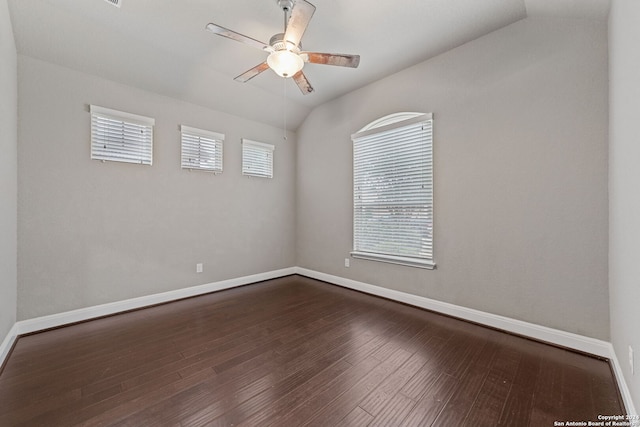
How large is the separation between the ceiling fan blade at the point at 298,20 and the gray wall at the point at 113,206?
7.73ft

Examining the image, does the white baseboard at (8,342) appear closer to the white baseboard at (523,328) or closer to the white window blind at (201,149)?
the white window blind at (201,149)

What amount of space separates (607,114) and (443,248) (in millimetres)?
1809

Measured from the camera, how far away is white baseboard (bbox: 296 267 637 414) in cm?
194

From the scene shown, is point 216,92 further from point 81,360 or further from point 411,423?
point 411,423

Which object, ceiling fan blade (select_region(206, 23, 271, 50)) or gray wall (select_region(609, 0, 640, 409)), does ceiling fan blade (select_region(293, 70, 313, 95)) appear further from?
gray wall (select_region(609, 0, 640, 409))

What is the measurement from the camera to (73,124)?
285cm

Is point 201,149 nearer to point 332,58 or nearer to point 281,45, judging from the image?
point 281,45

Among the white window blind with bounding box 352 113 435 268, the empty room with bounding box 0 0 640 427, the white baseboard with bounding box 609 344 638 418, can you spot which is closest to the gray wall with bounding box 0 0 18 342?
the empty room with bounding box 0 0 640 427

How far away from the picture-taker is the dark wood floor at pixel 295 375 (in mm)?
1546

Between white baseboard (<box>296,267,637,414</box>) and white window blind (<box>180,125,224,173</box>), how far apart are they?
3.00 m

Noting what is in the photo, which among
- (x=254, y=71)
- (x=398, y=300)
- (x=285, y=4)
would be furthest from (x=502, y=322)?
(x=285, y=4)

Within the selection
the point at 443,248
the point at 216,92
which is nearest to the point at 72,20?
the point at 216,92

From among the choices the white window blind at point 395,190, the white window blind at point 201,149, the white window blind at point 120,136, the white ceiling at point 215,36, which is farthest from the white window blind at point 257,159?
the white window blind at point 395,190

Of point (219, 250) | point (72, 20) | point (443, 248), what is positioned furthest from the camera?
point (219, 250)
